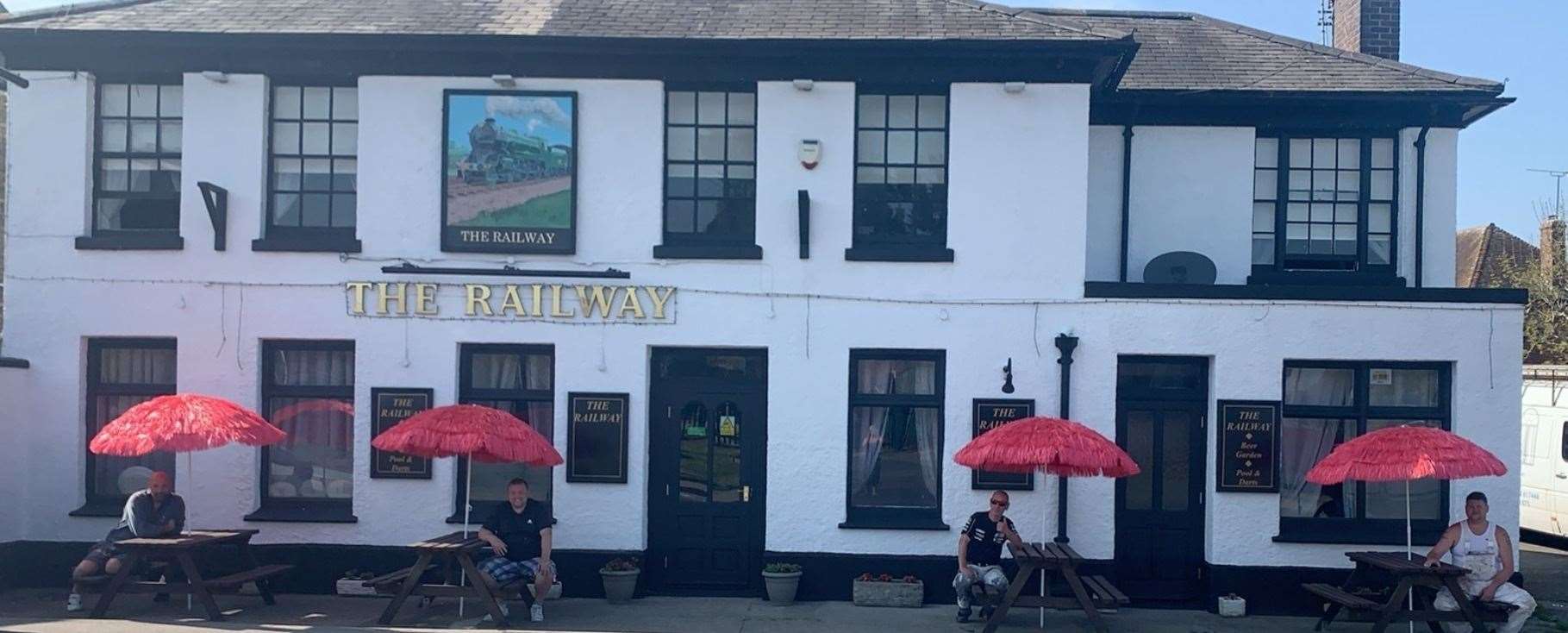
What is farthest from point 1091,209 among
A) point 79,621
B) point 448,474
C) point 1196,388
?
point 79,621

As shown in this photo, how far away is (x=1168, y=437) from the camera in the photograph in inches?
497

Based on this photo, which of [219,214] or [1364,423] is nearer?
[1364,423]

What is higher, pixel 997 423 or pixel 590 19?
pixel 590 19

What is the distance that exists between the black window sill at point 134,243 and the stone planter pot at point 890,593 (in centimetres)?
757

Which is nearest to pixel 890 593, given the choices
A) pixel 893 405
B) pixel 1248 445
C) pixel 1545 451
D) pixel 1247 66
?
pixel 893 405

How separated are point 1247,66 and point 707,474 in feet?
24.5

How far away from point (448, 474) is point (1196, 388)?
7.47 m

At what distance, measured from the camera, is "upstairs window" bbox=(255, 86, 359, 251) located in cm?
1283

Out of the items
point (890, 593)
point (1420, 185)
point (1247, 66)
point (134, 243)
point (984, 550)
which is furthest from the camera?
point (1247, 66)

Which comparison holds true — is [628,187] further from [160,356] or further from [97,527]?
[97,527]

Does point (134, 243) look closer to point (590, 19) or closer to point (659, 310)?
point (590, 19)

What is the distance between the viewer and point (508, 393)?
12.7 metres

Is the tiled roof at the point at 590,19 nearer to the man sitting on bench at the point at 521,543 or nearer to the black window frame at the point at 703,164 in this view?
the black window frame at the point at 703,164

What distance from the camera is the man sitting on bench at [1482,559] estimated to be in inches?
424
